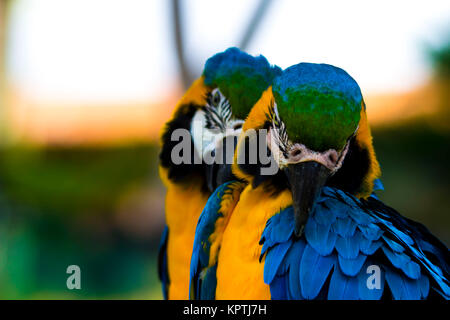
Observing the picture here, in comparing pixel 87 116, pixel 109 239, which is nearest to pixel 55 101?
pixel 87 116

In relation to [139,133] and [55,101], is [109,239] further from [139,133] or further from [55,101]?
[55,101]

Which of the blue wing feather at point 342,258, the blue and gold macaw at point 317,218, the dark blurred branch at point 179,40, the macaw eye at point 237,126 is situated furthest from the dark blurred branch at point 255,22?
the blue wing feather at point 342,258

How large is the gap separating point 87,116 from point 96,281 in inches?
95.9

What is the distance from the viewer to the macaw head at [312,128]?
1.13m

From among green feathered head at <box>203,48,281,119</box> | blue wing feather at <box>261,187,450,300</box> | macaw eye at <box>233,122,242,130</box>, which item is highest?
green feathered head at <box>203,48,281,119</box>

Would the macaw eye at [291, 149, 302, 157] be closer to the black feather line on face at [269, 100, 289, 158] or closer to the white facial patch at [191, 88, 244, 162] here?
the black feather line on face at [269, 100, 289, 158]

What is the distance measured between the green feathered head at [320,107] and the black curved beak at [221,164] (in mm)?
560

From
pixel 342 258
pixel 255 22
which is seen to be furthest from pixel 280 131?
pixel 255 22

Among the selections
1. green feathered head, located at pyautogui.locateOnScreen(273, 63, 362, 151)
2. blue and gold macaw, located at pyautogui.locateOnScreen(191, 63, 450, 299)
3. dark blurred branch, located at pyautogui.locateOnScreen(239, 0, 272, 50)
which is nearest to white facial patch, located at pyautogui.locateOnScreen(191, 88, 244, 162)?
blue and gold macaw, located at pyautogui.locateOnScreen(191, 63, 450, 299)

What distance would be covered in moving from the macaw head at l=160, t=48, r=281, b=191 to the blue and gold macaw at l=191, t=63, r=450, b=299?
0.51 metres

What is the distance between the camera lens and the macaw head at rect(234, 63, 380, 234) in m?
1.13

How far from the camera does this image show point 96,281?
18.0 ft

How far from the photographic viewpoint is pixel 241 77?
1902mm

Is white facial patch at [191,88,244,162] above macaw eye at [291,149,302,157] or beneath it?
above
